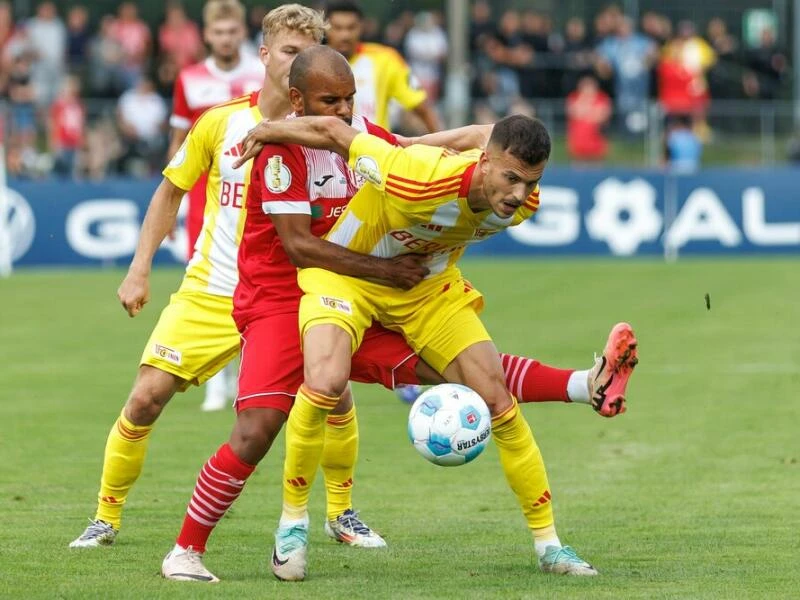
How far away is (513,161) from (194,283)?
6.35ft

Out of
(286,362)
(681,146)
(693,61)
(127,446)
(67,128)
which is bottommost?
(681,146)

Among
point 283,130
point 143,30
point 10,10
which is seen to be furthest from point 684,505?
point 10,10

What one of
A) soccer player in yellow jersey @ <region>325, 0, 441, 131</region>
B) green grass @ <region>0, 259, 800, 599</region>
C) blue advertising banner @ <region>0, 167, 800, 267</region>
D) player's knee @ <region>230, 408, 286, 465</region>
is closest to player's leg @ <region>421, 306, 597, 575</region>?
green grass @ <region>0, 259, 800, 599</region>

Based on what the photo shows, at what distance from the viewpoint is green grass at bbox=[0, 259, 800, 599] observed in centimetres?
663

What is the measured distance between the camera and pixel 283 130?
6668mm

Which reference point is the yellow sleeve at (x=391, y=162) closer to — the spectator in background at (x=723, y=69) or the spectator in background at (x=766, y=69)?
the spectator in background at (x=723, y=69)

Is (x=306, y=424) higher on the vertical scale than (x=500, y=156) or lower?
lower

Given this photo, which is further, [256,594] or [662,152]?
[662,152]

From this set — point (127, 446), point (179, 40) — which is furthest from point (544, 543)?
point (179, 40)

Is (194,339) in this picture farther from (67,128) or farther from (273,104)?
(67,128)

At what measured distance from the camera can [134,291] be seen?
7.12m

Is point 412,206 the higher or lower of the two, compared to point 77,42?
higher

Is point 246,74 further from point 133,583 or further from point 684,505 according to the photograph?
point 133,583

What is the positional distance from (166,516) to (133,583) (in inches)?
63.4
